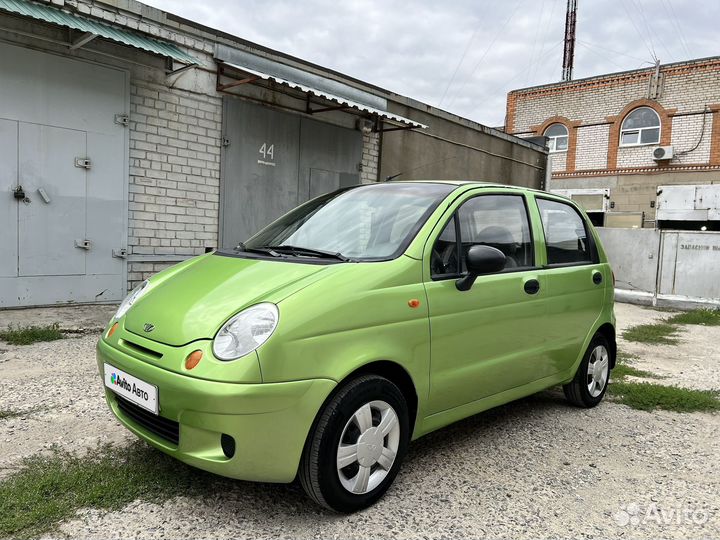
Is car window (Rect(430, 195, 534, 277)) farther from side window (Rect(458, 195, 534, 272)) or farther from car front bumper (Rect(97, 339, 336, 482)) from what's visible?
car front bumper (Rect(97, 339, 336, 482))

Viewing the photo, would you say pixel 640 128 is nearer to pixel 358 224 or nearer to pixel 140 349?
pixel 358 224

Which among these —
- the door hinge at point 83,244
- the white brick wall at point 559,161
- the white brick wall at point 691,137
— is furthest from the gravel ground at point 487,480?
the white brick wall at point 559,161

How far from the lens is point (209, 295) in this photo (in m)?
2.60

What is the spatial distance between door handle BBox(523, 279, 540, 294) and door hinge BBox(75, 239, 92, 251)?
5670 mm

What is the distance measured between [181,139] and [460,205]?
A: 564 cm

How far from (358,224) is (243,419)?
140 cm

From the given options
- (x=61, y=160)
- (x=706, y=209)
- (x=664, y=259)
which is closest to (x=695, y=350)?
(x=664, y=259)

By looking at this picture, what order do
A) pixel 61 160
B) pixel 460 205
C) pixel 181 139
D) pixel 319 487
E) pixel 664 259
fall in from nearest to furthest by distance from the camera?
pixel 319 487 → pixel 460 205 → pixel 61 160 → pixel 181 139 → pixel 664 259

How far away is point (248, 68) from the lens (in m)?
7.98

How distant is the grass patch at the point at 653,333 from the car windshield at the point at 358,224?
18.8ft

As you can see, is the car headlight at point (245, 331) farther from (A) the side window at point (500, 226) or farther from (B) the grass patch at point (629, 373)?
(B) the grass patch at point (629, 373)

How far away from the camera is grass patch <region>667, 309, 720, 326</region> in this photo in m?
9.44

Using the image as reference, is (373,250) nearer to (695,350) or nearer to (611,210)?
(695,350)

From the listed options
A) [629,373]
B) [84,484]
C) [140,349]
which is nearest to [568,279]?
[629,373]
